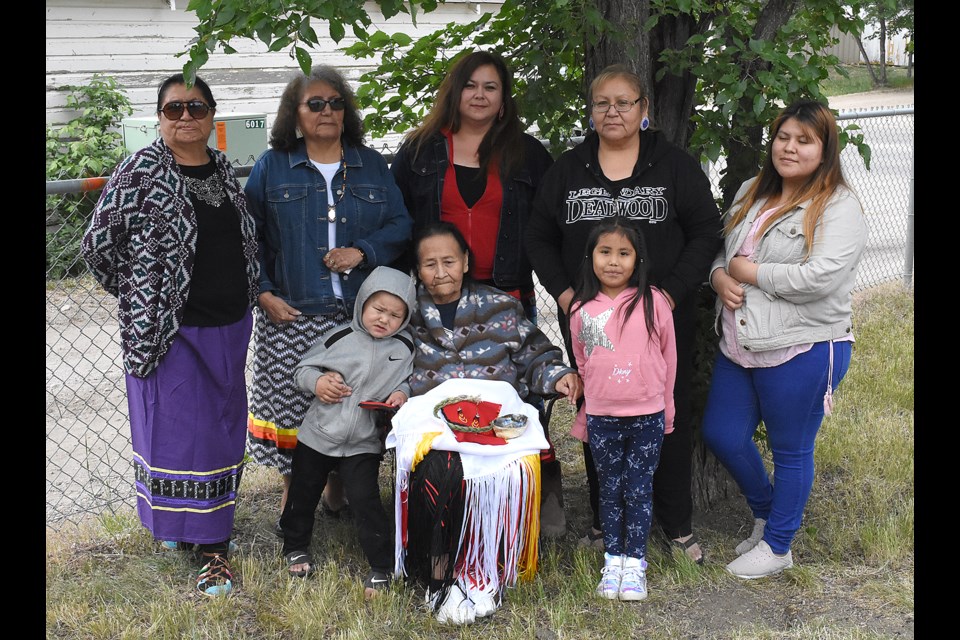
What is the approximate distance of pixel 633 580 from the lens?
349 centimetres

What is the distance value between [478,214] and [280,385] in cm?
103

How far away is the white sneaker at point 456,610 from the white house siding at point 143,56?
254 inches

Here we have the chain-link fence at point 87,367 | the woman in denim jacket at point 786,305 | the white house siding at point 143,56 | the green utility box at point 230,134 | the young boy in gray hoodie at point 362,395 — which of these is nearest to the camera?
the woman in denim jacket at point 786,305

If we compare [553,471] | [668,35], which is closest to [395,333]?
[553,471]

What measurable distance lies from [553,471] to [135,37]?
7.26m

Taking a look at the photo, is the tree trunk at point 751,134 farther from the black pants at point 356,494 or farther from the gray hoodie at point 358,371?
the black pants at point 356,494

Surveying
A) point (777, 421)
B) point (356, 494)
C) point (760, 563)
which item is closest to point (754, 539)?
point (760, 563)

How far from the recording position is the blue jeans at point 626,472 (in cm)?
345

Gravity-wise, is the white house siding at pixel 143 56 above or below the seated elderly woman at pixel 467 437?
above

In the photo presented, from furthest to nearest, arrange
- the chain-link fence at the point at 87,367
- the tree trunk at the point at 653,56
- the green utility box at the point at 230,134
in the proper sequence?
the green utility box at the point at 230,134, the chain-link fence at the point at 87,367, the tree trunk at the point at 653,56

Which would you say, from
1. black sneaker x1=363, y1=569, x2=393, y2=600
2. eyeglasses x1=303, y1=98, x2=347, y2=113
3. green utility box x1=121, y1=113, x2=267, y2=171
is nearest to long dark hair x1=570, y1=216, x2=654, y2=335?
eyeglasses x1=303, y1=98, x2=347, y2=113

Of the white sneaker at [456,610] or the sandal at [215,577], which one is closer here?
the white sneaker at [456,610]

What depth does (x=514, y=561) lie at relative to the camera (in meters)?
3.46

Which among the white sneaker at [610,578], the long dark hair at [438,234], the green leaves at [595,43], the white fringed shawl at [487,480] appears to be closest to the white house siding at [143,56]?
the green leaves at [595,43]
